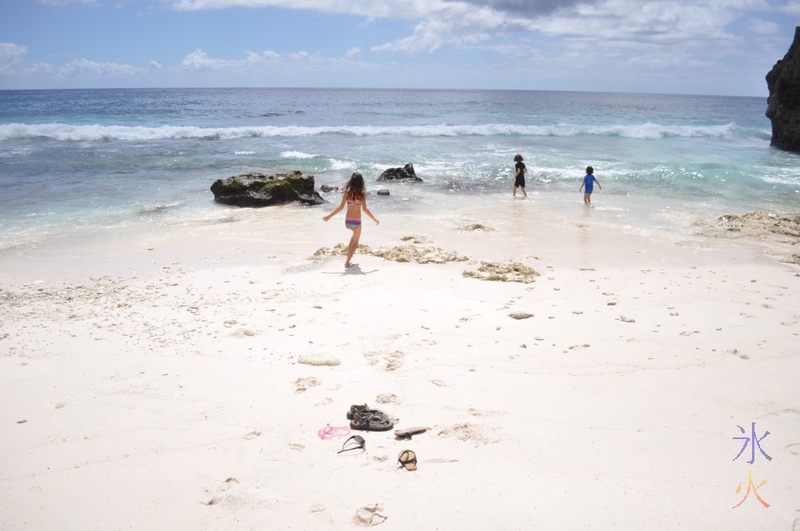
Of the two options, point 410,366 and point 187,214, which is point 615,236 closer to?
point 410,366

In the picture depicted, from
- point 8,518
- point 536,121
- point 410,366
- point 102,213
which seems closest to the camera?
point 8,518

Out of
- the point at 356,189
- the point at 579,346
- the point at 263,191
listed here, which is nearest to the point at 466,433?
the point at 579,346

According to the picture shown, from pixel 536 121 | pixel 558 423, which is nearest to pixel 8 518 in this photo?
pixel 558 423

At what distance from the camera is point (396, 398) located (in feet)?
13.9

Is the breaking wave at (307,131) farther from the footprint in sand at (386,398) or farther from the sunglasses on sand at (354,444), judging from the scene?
the sunglasses on sand at (354,444)

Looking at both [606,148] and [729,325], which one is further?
[606,148]

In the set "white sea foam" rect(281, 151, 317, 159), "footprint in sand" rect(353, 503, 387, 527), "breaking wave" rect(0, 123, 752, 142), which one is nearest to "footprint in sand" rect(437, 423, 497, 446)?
"footprint in sand" rect(353, 503, 387, 527)

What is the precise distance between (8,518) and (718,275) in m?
8.87

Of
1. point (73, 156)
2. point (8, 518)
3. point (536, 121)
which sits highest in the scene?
point (536, 121)

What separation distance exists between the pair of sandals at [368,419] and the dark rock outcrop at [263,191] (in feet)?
33.6

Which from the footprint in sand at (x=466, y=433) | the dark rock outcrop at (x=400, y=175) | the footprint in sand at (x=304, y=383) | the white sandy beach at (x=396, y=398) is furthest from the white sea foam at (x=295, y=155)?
the footprint in sand at (x=466, y=433)

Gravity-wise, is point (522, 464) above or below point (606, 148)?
below

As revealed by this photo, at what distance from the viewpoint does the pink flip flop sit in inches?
147

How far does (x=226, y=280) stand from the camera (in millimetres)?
7387
